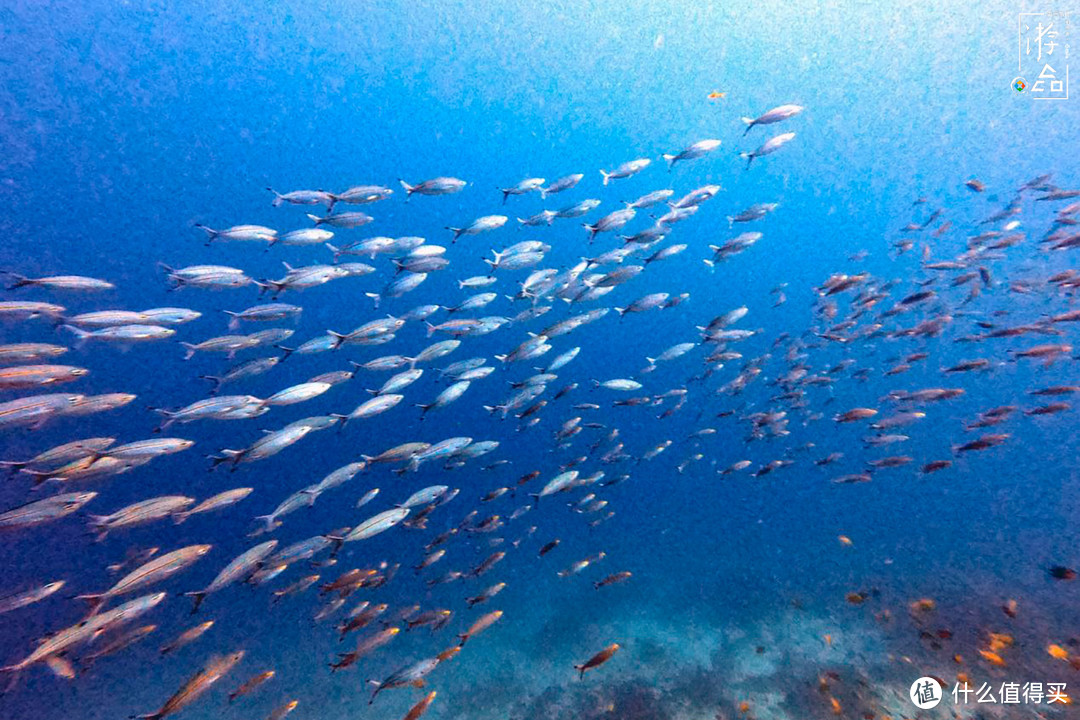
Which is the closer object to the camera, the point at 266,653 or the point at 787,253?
the point at 266,653

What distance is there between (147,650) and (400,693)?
839 cm

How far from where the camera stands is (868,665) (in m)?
9.76

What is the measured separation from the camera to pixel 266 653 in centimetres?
1280

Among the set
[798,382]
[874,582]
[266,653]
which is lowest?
[874,582]

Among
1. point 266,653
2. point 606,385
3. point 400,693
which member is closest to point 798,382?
point 606,385

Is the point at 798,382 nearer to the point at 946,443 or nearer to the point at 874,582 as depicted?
the point at 874,582

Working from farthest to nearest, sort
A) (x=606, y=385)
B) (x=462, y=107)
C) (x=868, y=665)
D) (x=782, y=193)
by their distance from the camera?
(x=782, y=193)
(x=462, y=107)
(x=868, y=665)
(x=606, y=385)

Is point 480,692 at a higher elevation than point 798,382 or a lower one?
lower

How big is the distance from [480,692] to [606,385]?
8.08 metres

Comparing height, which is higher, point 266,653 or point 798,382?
point 798,382

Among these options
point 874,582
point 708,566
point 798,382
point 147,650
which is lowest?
point 874,582

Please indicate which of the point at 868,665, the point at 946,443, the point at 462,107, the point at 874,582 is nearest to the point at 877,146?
the point at 946,443

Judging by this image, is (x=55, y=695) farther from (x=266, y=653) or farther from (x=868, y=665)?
(x=868, y=665)

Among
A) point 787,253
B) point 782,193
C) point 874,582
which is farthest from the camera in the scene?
point 787,253
